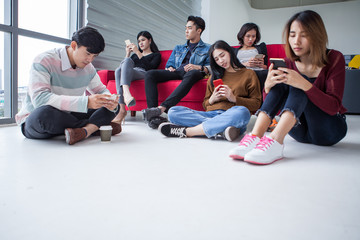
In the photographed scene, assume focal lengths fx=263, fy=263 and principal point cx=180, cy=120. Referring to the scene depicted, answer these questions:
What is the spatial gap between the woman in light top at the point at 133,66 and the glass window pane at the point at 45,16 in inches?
34.0

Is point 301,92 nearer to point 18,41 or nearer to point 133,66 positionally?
point 133,66

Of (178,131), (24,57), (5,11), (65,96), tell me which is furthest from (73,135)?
(5,11)

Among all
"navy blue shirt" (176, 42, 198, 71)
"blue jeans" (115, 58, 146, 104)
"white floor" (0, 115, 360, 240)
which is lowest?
"white floor" (0, 115, 360, 240)

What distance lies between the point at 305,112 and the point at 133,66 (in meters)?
1.84

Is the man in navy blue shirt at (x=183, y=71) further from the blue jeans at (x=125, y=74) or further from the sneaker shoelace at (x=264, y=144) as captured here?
the sneaker shoelace at (x=264, y=144)

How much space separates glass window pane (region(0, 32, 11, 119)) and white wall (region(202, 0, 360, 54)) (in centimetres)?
398

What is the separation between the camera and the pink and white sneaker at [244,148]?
1.29 meters

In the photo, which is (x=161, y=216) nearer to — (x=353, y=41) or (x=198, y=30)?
(x=198, y=30)

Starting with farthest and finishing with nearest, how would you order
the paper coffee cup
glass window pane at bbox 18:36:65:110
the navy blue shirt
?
the navy blue shirt, glass window pane at bbox 18:36:65:110, the paper coffee cup

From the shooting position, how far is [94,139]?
1.84 m

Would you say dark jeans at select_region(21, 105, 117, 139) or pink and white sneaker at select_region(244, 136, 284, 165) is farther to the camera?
dark jeans at select_region(21, 105, 117, 139)

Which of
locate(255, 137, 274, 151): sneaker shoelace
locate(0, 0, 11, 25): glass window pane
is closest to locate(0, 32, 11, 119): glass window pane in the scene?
locate(0, 0, 11, 25): glass window pane

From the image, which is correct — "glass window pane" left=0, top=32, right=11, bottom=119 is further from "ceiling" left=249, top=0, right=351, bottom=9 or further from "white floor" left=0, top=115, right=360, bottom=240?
"ceiling" left=249, top=0, right=351, bottom=9

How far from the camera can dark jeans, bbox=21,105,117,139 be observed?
1.54 m
